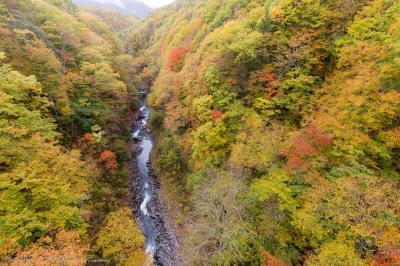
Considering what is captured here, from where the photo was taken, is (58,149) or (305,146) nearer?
(305,146)

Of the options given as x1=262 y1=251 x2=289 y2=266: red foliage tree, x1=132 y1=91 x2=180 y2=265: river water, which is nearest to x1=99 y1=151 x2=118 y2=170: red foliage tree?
x1=132 y1=91 x2=180 y2=265: river water

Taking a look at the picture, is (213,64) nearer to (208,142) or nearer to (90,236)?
(208,142)

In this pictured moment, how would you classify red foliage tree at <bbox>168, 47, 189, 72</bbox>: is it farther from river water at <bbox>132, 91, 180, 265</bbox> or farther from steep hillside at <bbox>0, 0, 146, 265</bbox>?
river water at <bbox>132, 91, 180, 265</bbox>

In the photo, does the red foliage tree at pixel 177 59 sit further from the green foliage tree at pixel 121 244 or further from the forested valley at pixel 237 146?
the green foliage tree at pixel 121 244

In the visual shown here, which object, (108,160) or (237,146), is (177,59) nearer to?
(108,160)

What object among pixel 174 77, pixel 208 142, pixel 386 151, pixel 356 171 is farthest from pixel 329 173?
pixel 174 77

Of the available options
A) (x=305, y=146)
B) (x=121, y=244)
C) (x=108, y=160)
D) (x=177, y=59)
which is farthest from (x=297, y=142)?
(x=177, y=59)

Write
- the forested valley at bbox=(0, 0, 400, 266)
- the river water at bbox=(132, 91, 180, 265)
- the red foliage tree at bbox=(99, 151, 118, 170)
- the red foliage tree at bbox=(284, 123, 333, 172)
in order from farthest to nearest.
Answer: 1. the red foliage tree at bbox=(99, 151, 118, 170)
2. the river water at bbox=(132, 91, 180, 265)
3. the red foliage tree at bbox=(284, 123, 333, 172)
4. the forested valley at bbox=(0, 0, 400, 266)
